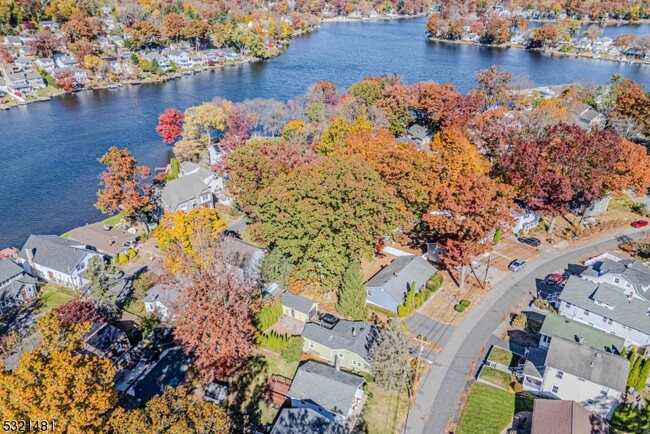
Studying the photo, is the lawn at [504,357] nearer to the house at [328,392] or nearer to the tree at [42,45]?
the house at [328,392]

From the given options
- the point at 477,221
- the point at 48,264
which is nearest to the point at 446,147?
the point at 477,221

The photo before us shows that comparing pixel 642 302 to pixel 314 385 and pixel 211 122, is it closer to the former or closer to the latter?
pixel 314 385

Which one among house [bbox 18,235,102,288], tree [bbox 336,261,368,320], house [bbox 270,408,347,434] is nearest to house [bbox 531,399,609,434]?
house [bbox 270,408,347,434]

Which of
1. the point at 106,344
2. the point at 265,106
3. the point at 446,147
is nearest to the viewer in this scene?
the point at 106,344

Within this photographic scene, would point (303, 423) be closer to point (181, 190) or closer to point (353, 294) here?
point (353, 294)

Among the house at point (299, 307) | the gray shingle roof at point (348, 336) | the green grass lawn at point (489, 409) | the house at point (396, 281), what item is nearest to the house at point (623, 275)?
the house at point (396, 281)

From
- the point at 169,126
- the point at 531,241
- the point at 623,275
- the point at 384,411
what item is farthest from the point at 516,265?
the point at 169,126
